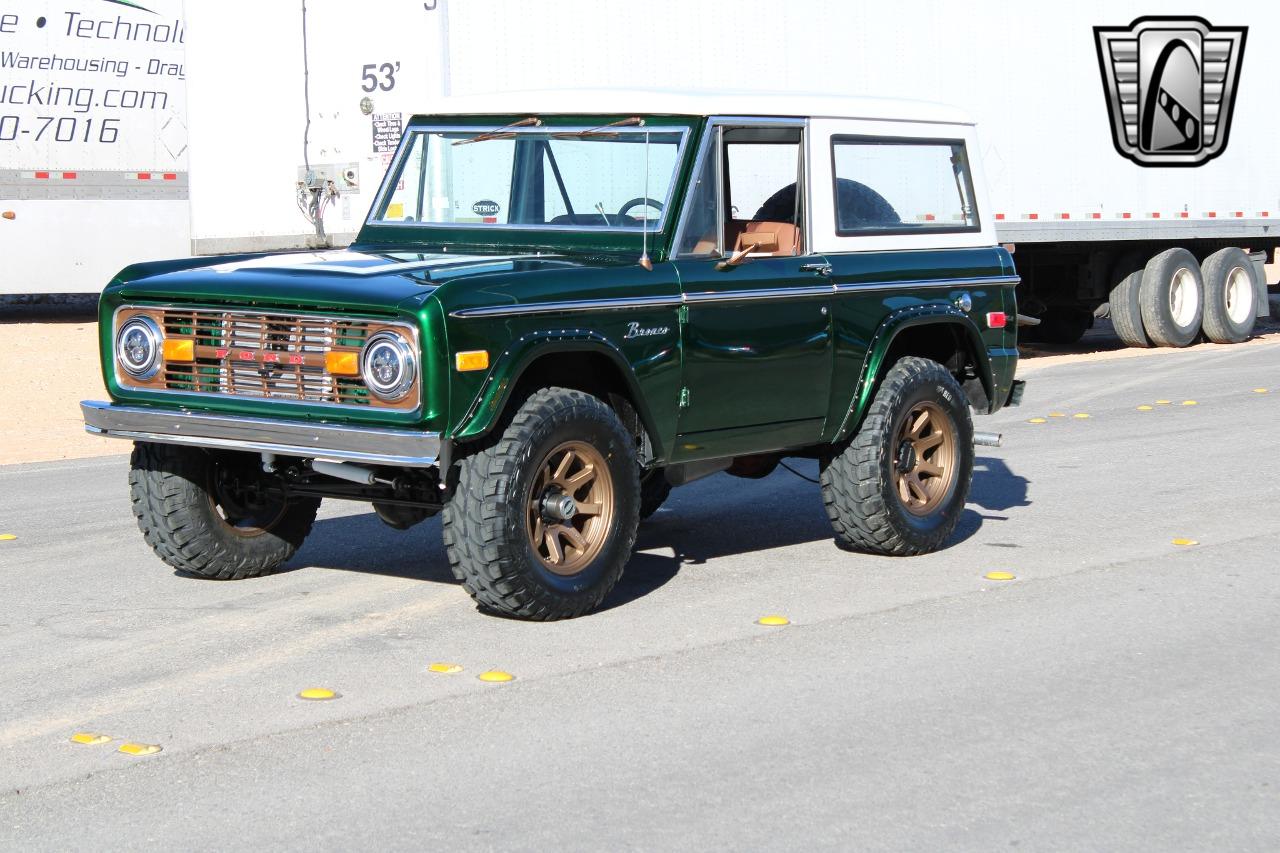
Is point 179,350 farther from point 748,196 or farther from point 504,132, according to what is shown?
point 748,196

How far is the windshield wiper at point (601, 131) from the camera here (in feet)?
25.3

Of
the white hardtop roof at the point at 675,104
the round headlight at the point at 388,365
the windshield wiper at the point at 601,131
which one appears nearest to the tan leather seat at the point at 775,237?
the white hardtop roof at the point at 675,104

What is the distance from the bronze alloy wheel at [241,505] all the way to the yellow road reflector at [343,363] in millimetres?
1271

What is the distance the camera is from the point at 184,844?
4.57 metres

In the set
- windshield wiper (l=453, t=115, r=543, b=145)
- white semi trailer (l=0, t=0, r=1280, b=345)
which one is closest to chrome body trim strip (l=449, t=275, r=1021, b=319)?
windshield wiper (l=453, t=115, r=543, b=145)

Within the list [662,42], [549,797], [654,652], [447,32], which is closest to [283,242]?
[447,32]

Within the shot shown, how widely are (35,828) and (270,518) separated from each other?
10.6ft

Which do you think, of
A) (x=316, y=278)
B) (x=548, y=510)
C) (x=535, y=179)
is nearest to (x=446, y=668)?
(x=548, y=510)

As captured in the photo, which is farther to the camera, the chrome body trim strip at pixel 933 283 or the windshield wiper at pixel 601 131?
the chrome body trim strip at pixel 933 283

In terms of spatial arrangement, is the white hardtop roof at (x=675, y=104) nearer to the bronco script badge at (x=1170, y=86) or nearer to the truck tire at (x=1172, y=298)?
the bronco script badge at (x=1170, y=86)

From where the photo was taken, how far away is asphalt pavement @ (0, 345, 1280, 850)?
4.79m

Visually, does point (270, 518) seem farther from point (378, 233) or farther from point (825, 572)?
point (825, 572)

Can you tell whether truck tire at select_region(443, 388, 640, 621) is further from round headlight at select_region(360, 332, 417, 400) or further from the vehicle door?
the vehicle door

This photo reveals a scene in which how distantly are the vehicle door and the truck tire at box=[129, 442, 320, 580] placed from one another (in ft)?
5.93
